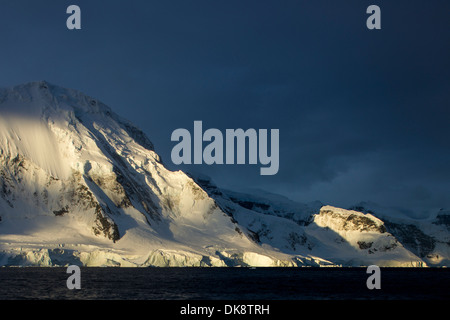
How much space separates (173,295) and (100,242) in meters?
123

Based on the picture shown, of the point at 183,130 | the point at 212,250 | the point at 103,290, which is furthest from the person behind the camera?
the point at 212,250

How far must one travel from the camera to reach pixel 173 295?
70.8 metres

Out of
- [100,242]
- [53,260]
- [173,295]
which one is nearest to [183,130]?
[173,295]

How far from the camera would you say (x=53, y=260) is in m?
160

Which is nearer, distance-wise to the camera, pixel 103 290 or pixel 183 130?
pixel 103 290

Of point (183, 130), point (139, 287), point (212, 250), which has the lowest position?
point (212, 250)
